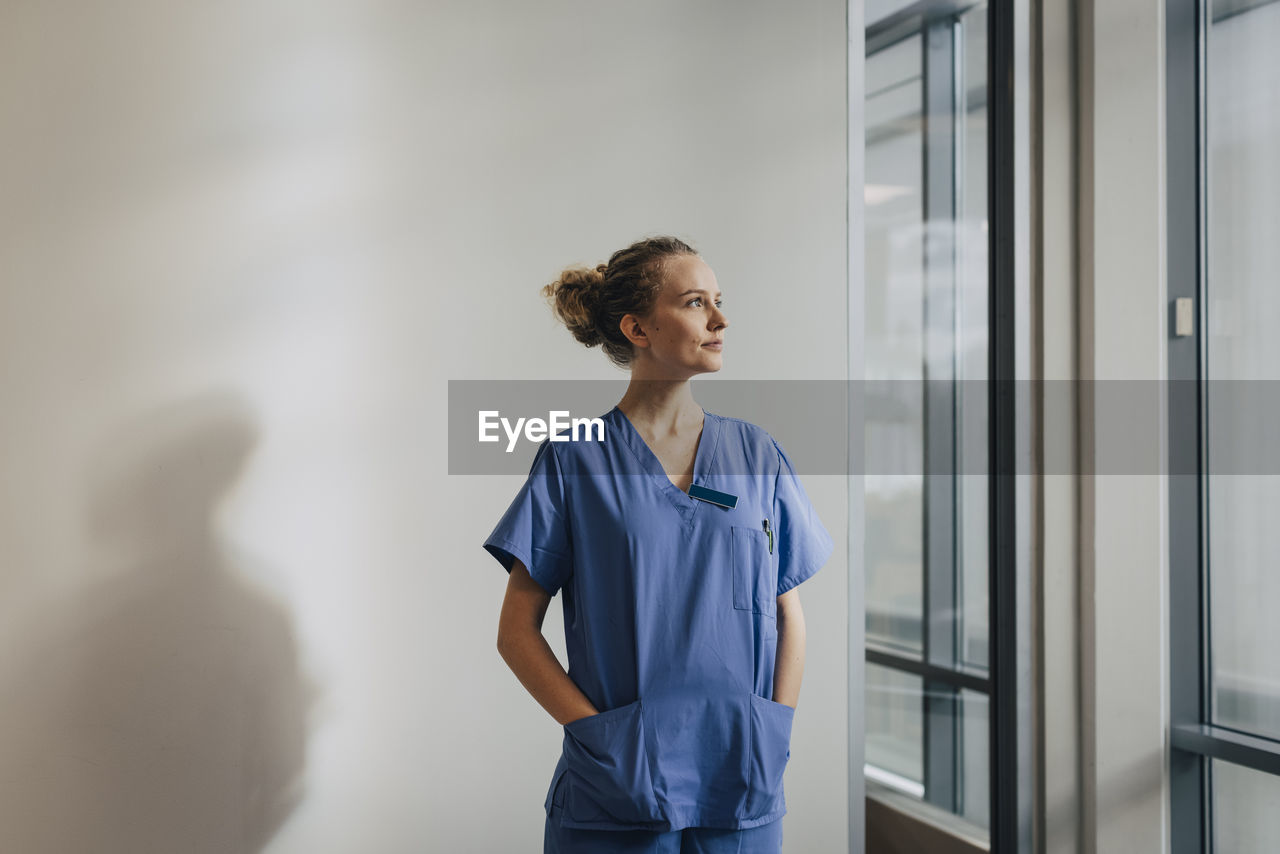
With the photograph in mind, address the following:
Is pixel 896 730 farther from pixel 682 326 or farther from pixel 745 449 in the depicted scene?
pixel 682 326

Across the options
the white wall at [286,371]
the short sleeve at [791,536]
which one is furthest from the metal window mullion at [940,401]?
the short sleeve at [791,536]

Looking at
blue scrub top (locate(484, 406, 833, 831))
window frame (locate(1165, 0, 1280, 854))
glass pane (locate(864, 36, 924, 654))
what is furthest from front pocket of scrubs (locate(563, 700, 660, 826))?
glass pane (locate(864, 36, 924, 654))

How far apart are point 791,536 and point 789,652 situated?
7.1 inches

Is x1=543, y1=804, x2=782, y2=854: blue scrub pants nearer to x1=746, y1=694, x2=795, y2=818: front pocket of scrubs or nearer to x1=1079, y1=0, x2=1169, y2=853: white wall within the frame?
x1=746, y1=694, x2=795, y2=818: front pocket of scrubs

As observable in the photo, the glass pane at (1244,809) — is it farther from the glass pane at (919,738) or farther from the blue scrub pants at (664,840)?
the blue scrub pants at (664,840)

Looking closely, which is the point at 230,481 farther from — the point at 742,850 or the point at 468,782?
the point at 742,850

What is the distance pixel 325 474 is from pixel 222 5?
33.0 inches

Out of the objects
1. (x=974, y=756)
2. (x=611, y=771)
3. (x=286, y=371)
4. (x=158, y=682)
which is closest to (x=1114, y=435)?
Answer: (x=974, y=756)

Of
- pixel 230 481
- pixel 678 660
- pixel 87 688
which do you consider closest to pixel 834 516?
pixel 678 660

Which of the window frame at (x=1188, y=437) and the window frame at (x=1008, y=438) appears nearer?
the window frame at (x=1188, y=437)

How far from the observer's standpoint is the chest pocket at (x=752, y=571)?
132 centimetres

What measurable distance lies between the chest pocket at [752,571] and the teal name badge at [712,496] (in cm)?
4

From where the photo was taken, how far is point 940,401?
9.24ft

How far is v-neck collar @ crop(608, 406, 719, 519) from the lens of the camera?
1.32 m
